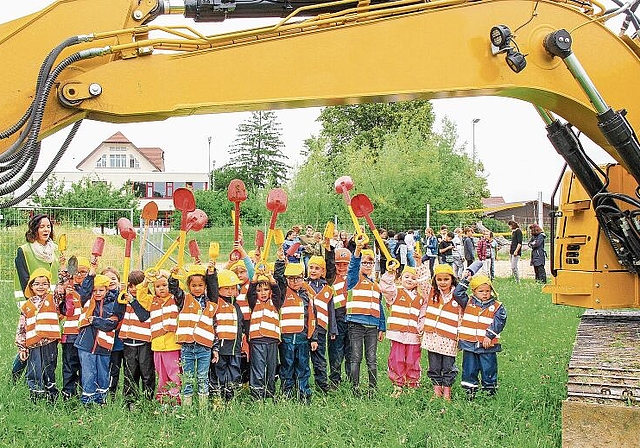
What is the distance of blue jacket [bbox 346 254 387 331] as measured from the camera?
759 cm

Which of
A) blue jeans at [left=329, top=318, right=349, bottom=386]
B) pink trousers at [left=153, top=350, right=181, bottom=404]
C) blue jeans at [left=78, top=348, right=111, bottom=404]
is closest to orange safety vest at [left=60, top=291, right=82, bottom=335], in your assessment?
blue jeans at [left=78, top=348, right=111, bottom=404]

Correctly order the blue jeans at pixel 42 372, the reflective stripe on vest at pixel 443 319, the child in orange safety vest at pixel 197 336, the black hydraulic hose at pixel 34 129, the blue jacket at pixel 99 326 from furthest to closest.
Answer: the reflective stripe on vest at pixel 443 319 < the blue jeans at pixel 42 372 < the blue jacket at pixel 99 326 < the child in orange safety vest at pixel 197 336 < the black hydraulic hose at pixel 34 129

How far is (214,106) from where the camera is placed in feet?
16.1

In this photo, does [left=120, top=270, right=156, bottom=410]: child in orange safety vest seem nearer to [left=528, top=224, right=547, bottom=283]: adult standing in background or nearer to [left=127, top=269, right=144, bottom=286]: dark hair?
[left=127, top=269, right=144, bottom=286]: dark hair

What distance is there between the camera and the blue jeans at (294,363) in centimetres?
732

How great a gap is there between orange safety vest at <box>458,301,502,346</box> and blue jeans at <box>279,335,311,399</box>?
1509 mm

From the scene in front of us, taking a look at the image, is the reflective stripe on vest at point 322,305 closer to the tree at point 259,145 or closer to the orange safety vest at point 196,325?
the orange safety vest at point 196,325

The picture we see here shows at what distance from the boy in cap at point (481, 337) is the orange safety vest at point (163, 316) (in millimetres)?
2715

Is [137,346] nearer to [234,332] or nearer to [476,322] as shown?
[234,332]

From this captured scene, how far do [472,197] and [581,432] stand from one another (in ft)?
106

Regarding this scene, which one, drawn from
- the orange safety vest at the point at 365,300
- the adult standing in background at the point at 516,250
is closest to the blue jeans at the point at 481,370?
the orange safety vest at the point at 365,300

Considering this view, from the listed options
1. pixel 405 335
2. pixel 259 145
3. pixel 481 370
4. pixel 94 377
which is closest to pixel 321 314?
pixel 405 335

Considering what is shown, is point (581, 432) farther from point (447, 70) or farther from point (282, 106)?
point (282, 106)

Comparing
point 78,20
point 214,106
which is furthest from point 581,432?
point 78,20
